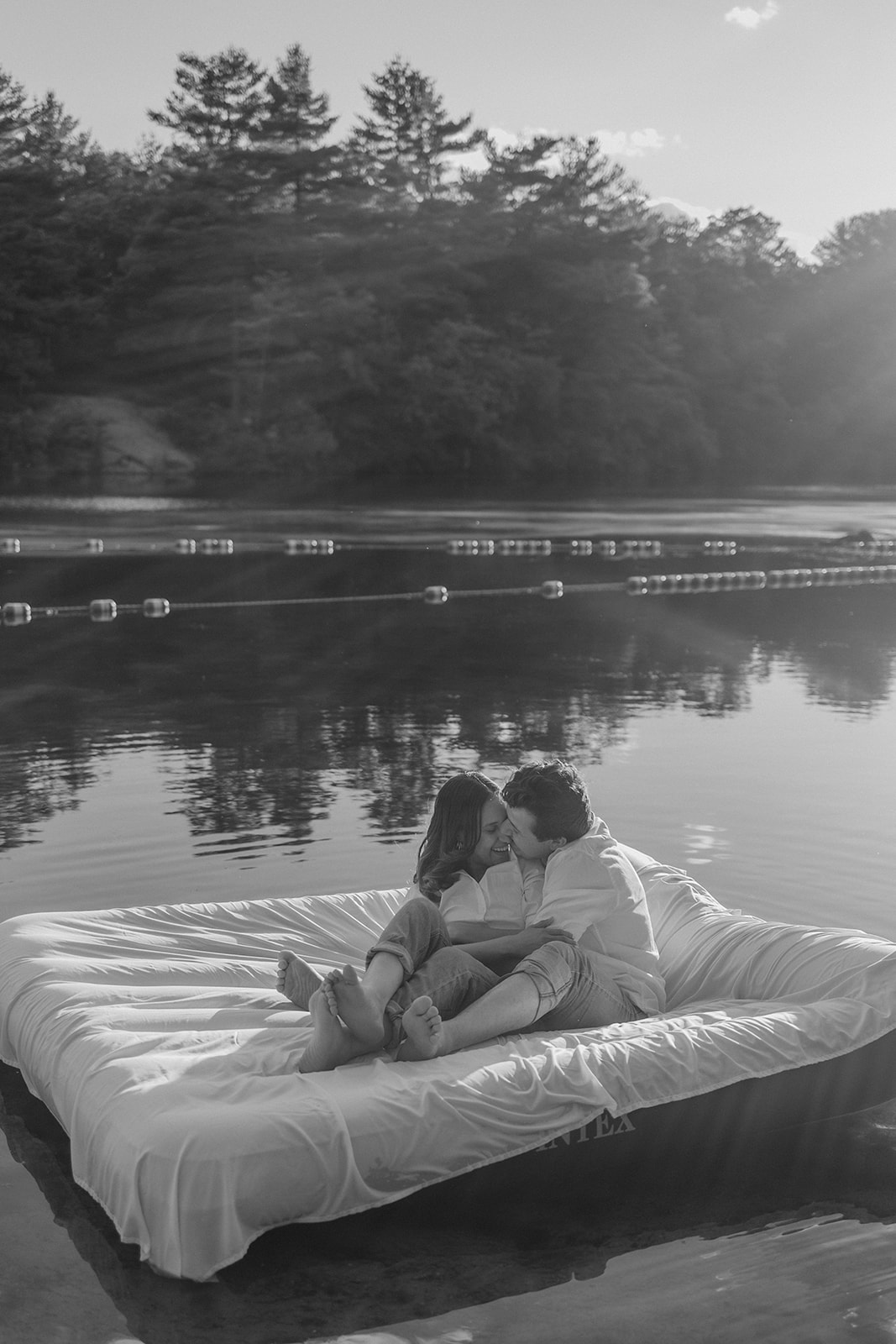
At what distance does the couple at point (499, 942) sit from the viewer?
3.25 m

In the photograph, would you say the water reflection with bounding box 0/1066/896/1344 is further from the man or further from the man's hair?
the man's hair

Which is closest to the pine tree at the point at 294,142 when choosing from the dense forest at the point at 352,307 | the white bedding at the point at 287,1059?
the dense forest at the point at 352,307

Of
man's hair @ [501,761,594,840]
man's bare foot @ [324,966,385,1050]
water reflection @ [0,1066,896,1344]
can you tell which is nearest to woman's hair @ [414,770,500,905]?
man's hair @ [501,761,594,840]

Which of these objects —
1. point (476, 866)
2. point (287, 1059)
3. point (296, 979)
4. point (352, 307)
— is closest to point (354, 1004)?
point (287, 1059)

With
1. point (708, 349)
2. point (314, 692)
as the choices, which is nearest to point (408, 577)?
point (314, 692)

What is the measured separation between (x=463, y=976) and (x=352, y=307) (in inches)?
1525

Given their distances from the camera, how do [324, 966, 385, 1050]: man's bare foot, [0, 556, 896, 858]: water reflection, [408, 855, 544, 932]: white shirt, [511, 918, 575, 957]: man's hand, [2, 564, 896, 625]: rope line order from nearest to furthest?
[324, 966, 385, 1050]: man's bare foot
[511, 918, 575, 957]: man's hand
[408, 855, 544, 932]: white shirt
[0, 556, 896, 858]: water reflection
[2, 564, 896, 625]: rope line

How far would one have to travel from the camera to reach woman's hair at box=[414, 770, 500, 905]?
3.75 metres

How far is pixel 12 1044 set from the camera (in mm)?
3740

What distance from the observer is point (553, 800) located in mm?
3561

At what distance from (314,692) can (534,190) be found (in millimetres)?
38729

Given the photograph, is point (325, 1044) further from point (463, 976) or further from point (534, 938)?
point (534, 938)

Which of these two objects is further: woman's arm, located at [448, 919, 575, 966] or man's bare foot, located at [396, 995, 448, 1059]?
woman's arm, located at [448, 919, 575, 966]

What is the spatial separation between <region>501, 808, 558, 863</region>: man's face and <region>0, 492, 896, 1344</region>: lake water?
780mm
